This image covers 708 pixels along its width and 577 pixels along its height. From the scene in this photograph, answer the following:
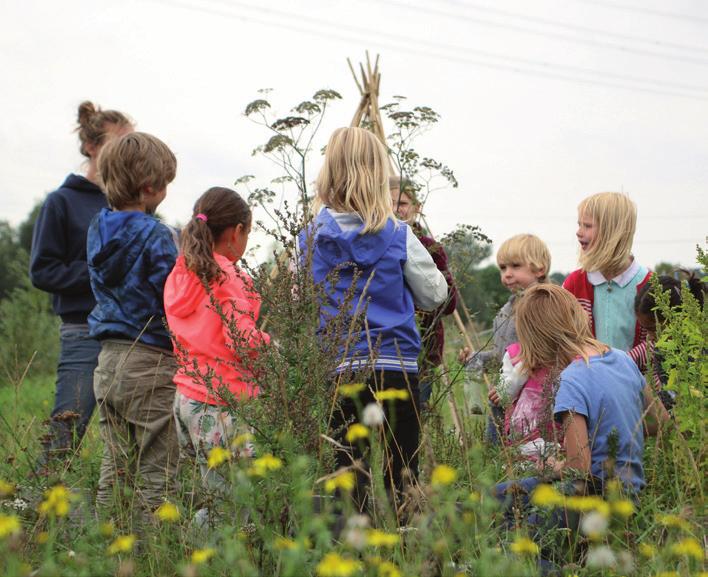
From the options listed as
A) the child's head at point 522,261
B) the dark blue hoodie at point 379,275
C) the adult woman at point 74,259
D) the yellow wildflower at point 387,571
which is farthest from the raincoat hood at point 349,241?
the child's head at point 522,261

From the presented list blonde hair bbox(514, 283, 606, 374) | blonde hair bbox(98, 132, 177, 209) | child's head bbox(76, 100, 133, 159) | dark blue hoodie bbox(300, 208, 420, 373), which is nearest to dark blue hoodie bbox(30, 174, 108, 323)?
child's head bbox(76, 100, 133, 159)

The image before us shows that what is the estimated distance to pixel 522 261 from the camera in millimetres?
4910

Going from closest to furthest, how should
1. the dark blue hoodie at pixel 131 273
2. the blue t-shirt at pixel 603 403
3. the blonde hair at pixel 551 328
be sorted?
1. the blue t-shirt at pixel 603 403
2. the blonde hair at pixel 551 328
3. the dark blue hoodie at pixel 131 273

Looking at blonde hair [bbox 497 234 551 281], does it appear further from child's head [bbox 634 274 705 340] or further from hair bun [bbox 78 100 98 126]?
hair bun [bbox 78 100 98 126]

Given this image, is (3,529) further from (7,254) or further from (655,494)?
(7,254)

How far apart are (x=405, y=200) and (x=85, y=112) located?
1.81 metres

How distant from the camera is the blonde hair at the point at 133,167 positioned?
145 inches

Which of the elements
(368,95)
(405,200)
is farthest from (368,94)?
(405,200)

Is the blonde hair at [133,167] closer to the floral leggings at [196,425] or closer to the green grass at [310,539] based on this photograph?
the floral leggings at [196,425]

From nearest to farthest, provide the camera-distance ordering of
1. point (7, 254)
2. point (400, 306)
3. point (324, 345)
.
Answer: point (324, 345) → point (400, 306) → point (7, 254)

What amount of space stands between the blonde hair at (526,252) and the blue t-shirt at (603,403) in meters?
1.83

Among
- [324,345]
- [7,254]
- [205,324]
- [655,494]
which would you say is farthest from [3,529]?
[7,254]

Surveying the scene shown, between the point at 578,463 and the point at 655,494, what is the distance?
0.46 metres

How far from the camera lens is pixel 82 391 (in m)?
3.90
